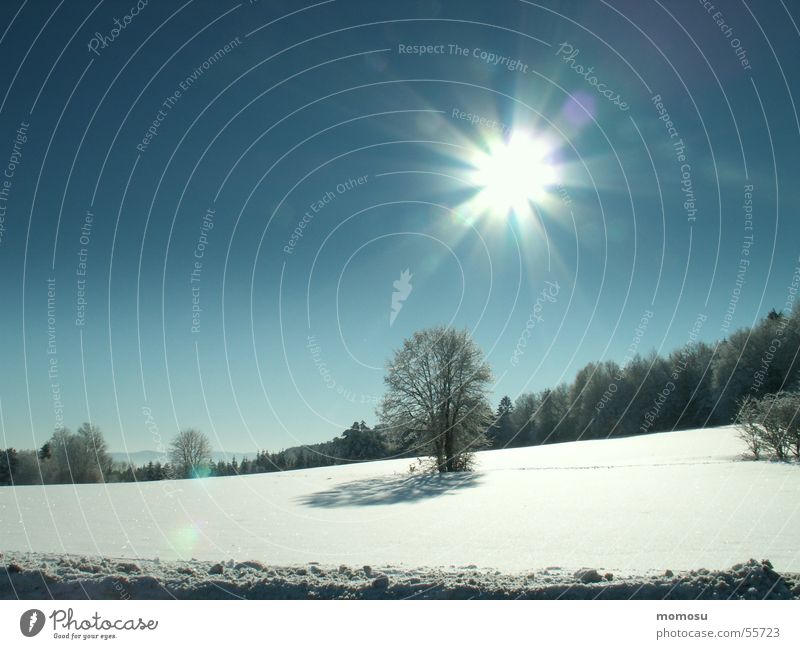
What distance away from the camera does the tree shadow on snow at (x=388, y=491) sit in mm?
11492

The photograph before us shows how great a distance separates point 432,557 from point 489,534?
4.59 feet

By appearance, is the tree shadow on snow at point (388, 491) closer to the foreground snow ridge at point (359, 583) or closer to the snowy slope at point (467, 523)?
the snowy slope at point (467, 523)

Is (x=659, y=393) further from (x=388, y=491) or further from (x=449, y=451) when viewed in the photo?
(x=388, y=491)

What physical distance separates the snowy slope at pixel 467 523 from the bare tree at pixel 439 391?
277 inches

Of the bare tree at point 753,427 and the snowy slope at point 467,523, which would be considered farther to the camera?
the bare tree at point 753,427

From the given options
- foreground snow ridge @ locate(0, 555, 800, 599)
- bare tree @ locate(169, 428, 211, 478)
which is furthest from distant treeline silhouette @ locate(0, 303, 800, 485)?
foreground snow ridge @ locate(0, 555, 800, 599)

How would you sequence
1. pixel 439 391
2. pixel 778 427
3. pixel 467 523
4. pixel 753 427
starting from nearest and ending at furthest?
pixel 467 523 → pixel 778 427 → pixel 753 427 → pixel 439 391

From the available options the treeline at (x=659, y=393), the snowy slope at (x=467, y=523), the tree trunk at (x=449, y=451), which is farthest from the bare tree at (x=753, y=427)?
the treeline at (x=659, y=393)

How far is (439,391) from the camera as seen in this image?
20281 millimetres

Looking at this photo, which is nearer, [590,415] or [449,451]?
[449,451]

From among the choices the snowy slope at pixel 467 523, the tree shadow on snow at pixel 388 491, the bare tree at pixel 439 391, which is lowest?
the tree shadow on snow at pixel 388 491

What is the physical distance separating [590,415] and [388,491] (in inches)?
1602

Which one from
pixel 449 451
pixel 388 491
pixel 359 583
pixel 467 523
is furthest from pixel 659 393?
pixel 359 583

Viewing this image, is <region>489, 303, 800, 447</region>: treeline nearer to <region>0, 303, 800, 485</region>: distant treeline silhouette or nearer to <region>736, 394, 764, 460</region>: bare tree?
<region>0, 303, 800, 485</region>: distant treeline silhouette
